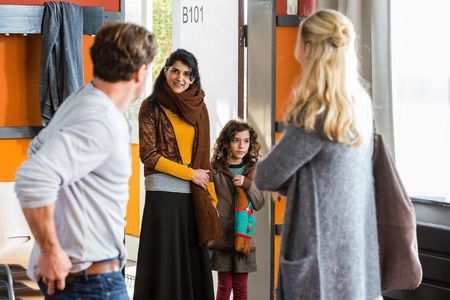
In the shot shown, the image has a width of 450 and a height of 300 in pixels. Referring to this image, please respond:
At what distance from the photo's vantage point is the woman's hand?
4133mm

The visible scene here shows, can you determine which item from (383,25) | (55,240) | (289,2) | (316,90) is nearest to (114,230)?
(55,240)

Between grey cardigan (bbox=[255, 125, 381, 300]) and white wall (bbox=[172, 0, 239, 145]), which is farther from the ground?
white wall (bbox=[172, 0, 239, 145])

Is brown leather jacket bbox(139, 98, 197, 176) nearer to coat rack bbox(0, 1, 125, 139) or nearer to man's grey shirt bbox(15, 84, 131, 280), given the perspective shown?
coat rack bbox(0, 1, 125, 139)

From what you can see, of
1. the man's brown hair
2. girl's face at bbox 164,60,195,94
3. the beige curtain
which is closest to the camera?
the man's brown hair

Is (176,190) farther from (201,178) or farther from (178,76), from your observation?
(178,76)

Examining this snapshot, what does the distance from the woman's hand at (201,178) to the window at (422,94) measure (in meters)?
0.91

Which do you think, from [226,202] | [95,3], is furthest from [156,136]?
[95,3]

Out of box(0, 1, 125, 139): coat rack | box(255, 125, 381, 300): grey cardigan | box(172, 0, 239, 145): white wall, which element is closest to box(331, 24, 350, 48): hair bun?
box(255, 125, 381, 300): grey cardigan

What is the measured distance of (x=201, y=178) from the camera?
4141mm

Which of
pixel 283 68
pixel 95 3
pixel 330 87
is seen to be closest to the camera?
pixel 330 87

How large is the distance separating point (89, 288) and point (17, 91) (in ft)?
7.42

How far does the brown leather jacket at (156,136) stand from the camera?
4.13 metres

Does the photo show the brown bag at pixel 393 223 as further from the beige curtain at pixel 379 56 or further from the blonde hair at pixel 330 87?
the beige curtain at pixel 379 56

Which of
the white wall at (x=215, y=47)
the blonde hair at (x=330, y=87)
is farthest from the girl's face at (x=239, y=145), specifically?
the blonde hair at (x=330, y=87)
